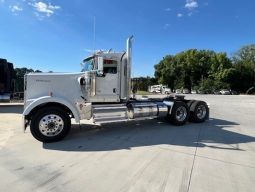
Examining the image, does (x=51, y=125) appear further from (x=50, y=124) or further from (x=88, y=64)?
(x=88, y=64)

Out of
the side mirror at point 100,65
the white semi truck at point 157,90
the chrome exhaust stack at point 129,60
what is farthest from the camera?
the white semi truck at point 157,90

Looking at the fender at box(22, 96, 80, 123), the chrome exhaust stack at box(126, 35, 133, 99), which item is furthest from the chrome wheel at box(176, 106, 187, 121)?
the fender at box(22, 96, 80, 123)

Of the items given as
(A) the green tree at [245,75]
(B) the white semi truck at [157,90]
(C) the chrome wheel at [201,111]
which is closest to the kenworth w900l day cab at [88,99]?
(C) the chrome wheel at [201,111]

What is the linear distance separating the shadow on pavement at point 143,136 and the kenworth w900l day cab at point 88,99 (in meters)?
0.47

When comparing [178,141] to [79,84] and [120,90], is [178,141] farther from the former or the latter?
[79,84]

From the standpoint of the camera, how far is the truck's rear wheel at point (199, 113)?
1083cm

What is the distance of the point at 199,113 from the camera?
434 inches

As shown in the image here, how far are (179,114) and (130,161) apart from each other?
5.19m

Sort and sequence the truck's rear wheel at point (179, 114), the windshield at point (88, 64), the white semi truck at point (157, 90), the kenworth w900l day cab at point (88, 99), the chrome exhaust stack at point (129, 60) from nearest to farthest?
the kenworth w900l day cab at point (88, 99), the windshield at point (88, 64), the chrome exhaust stack at point (129, 60), the truck's rear wheel at point (179, 114), the white semi truck at point (157, 90)

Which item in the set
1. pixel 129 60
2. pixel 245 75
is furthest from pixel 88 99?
pixel 245 75

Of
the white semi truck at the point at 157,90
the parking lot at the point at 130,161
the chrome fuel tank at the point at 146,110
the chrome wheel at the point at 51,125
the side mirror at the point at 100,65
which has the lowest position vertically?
the parking lot at the point at 130,161

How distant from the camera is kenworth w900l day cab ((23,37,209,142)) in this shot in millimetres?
7230

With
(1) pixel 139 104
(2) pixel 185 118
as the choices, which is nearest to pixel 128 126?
(1) pixel 139 104

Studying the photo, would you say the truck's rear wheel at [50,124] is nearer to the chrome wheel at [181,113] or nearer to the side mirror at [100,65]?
the side mirror at [100,65]
